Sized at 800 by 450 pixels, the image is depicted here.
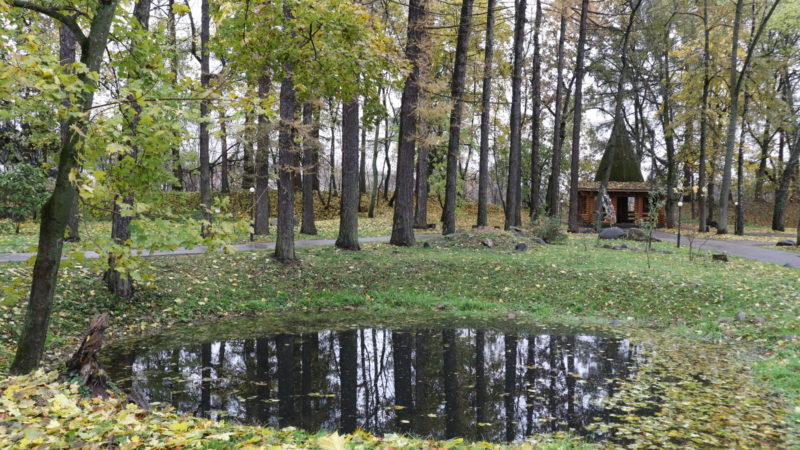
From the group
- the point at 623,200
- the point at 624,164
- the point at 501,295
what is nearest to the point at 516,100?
the point at 501,295

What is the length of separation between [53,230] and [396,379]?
13.4 feet

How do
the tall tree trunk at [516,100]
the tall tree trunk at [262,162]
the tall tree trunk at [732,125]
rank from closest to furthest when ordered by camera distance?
1. the tall tree trunk at [262,162]
2. the tall tree trunk at [516,100]
3. the tall tree trunk at [732,125]

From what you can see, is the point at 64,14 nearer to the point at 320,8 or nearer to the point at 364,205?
the point at 320,8

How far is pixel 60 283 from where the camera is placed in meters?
8.91

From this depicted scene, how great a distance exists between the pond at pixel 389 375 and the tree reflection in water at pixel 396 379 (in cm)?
1

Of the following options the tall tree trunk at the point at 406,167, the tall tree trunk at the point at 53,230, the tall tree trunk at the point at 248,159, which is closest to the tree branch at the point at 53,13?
the tall tree trunk at the point at 53,230

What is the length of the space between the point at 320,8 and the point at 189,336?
5.63m

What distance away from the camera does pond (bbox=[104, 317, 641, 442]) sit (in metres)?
5.03

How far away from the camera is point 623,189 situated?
101ft

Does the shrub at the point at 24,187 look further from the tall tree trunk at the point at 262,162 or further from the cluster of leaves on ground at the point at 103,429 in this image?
the cluster of leaves on ground at the point at 103,429

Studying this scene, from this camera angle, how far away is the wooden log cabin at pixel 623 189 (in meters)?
30.8

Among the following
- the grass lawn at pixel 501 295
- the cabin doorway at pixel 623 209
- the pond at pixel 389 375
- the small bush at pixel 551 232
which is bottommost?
the pond at pixel 389 375

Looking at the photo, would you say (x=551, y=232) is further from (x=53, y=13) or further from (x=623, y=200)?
(x=623, y=200)

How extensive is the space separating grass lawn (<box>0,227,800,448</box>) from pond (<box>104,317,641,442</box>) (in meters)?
1.08
